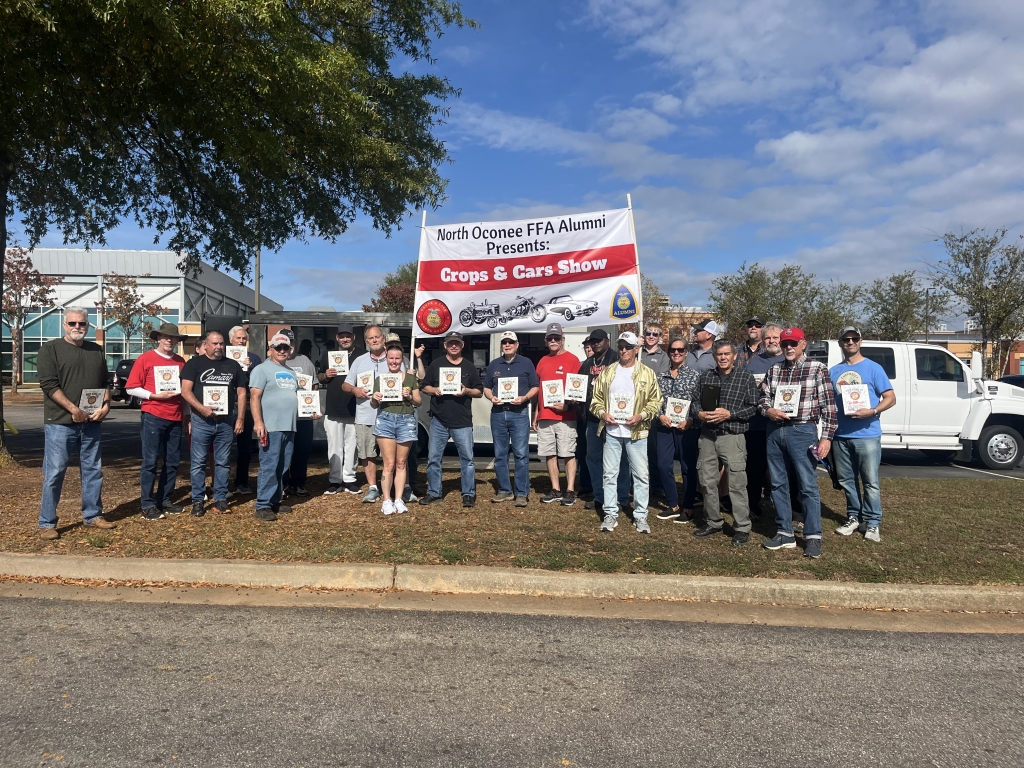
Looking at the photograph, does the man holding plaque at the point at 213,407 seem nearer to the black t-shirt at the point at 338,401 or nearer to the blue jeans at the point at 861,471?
the black t-shirt at the point at 338,401

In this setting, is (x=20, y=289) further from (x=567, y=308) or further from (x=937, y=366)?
(x=937, y=366)

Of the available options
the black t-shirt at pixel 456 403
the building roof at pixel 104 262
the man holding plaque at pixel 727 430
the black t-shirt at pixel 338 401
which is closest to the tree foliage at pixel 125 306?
the building roof at pixel 104 262

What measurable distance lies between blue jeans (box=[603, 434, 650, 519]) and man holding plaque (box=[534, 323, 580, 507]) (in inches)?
37.2

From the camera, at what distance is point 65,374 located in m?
6.23

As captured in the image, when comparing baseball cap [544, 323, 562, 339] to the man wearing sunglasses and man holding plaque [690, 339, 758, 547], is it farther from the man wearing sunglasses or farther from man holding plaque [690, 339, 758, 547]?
the man wearing sunglasses

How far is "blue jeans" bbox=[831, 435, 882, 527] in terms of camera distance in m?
6.56

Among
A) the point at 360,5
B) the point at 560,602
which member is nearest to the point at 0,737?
the point at 560,602

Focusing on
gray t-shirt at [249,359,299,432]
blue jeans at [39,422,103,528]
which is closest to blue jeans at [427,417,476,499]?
gray t-shirt at [249,359,299,432]

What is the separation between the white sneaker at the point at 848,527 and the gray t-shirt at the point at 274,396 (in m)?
5.55

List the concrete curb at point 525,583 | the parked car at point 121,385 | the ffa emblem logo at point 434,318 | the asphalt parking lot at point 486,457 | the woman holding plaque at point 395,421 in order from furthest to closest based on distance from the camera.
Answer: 1. the parked car at point 121,385
2. the asphalt parking lot at point 486,457
3. the ffa emblem logo at point 434,318
4. the woman holding plaque at point 395,421
5. the concrete curb at point 525,583

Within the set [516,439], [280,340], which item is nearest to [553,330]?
[516,439]

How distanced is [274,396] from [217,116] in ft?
11.7

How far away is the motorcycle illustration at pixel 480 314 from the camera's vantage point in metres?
8.48

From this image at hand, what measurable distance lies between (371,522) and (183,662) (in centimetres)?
297
